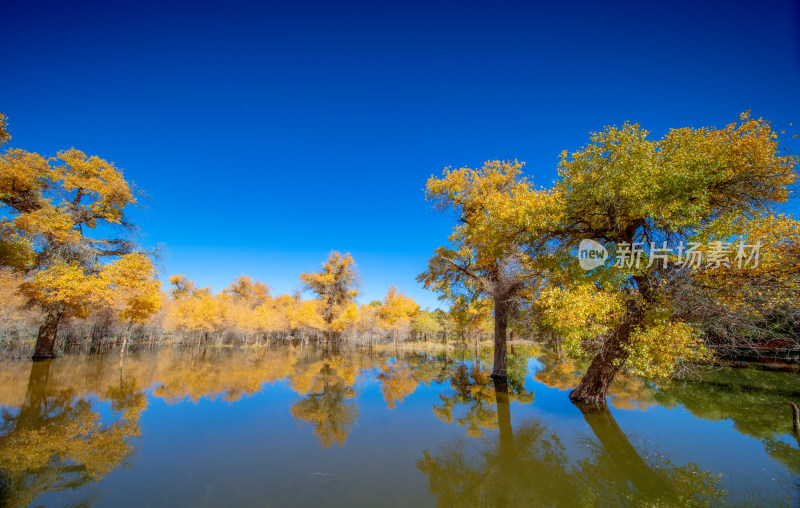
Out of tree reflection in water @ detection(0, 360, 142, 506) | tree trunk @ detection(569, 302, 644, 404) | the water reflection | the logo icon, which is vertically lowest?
the water reflection

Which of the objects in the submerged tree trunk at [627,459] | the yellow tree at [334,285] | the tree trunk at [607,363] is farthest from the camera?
the yellow tree at [334,285]

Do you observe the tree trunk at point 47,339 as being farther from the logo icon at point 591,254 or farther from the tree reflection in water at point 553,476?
the logo icon at point 591,254

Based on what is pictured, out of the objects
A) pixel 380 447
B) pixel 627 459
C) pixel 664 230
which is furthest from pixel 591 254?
pixel 380 447

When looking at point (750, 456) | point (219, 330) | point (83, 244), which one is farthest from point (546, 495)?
point (219, 330)

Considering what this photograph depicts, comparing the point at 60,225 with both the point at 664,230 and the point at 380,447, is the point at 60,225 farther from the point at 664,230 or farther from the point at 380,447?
the point at 664,230

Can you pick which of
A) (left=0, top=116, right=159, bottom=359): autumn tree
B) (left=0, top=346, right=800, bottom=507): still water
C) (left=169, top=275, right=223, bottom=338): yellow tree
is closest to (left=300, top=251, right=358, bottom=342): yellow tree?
(left=169, top=275, right=223, bottom=338): yellow tree

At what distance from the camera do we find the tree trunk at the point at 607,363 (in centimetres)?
811

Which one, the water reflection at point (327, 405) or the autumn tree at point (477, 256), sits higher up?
the autumn tree at point (477, 256)

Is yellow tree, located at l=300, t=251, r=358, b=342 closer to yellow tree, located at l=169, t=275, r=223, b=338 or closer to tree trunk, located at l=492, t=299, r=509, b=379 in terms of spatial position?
yellow tree, located at l=169, t=275, r=223, b=338

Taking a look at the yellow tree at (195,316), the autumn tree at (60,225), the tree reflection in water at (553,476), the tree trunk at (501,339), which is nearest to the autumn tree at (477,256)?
the tree trunk at (501,339)

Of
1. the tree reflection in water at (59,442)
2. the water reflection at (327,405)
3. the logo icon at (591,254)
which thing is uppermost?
the logo icon at (591,254)

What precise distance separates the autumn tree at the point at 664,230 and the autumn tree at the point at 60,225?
66.0 ft

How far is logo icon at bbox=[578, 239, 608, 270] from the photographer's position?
8.24 m

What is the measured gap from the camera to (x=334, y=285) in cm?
3625
